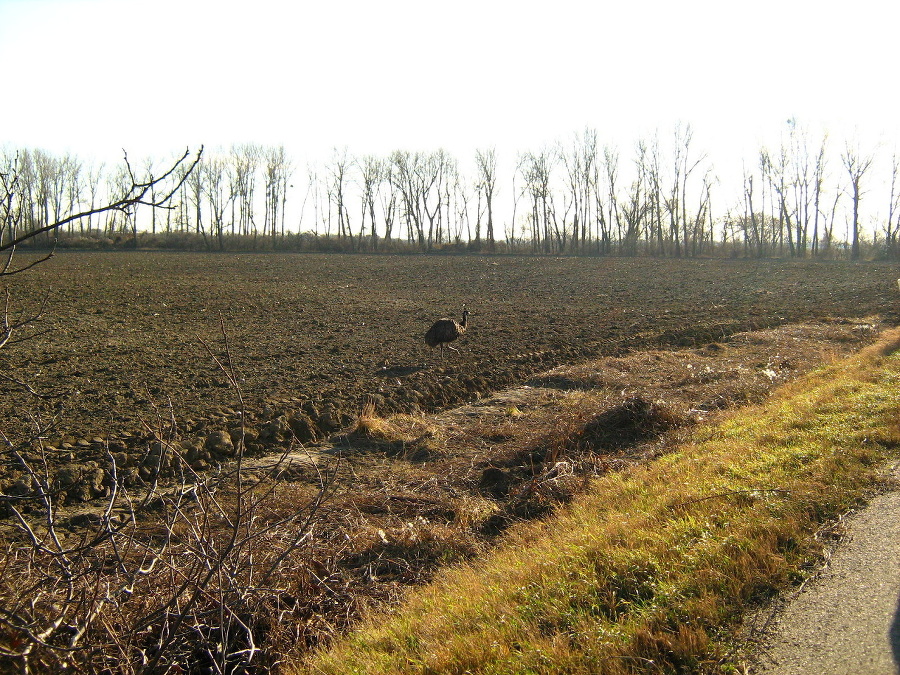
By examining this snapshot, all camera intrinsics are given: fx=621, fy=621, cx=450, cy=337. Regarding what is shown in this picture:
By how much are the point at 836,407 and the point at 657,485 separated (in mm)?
3212

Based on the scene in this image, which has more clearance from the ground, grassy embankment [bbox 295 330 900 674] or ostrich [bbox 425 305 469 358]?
ostrich [bbox 425 305 469 358]

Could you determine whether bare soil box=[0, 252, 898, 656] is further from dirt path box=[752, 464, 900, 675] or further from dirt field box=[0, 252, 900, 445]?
dirt path box=[752, 464, 900, 675]

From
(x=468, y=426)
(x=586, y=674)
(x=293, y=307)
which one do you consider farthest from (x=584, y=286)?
(x=586, y=674)

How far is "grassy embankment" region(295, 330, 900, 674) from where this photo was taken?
12.3 feet

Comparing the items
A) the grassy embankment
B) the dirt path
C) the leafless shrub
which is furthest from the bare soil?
the dirt path

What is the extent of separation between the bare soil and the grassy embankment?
81 cm

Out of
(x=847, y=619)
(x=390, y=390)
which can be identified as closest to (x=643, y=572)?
(x=847, y=619)

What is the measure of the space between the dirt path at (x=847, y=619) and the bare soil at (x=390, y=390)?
3.13 m

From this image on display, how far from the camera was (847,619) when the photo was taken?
359cm

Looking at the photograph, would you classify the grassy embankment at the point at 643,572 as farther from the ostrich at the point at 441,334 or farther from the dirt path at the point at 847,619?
the ostrich at the point at 441,334

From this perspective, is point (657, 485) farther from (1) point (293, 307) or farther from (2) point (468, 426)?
(1) point (293, 307)

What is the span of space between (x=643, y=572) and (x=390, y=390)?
833cm

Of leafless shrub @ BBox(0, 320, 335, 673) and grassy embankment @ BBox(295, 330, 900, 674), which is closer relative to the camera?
grassy embankment @ BBox(295, 330, 900, 674)

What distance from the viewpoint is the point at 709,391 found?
11.9 meters
